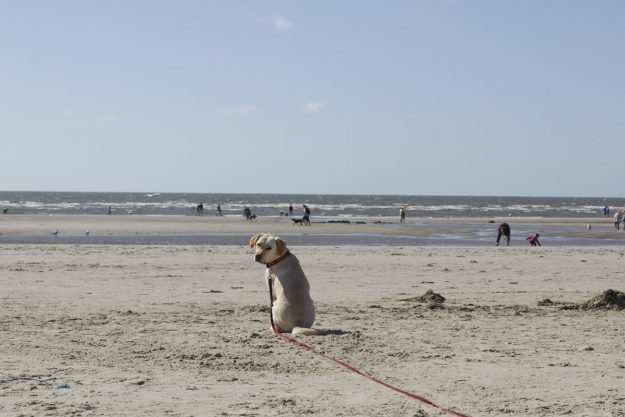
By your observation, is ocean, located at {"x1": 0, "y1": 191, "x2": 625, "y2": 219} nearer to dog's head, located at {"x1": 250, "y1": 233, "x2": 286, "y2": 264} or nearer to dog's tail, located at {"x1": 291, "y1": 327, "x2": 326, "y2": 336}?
dog's head, located at {"x1": 250, "y1": 233, "x2": 286, "y2": 264}

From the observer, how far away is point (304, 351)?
28.2 ft

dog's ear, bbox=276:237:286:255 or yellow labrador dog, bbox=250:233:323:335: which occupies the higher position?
dog's ear, bbox=276:237:286:255

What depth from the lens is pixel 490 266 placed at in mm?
20453

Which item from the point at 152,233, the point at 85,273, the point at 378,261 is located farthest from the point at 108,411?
the point at 152,233

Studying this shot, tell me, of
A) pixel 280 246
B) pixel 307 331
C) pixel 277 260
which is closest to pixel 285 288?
pixel 277 260

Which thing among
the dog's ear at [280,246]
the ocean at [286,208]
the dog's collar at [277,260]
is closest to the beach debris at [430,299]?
the dog's collar at [277,260]

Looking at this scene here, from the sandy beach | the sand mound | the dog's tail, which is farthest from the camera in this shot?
the sand mound

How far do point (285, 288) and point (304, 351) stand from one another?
1.26 m

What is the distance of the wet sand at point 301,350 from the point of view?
6.52 metres

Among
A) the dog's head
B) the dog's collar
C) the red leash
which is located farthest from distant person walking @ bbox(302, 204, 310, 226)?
the red leash

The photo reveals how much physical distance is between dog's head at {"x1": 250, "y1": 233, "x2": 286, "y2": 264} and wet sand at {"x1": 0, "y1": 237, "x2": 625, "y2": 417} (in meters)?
0.94

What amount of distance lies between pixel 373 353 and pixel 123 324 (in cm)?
359

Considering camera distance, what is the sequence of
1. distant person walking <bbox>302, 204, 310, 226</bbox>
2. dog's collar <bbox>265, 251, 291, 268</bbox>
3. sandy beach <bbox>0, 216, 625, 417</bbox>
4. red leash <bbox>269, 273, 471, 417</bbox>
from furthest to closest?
distant person walking <bbox>302, 204, 310, 226</bbox>
dog's collar <bbox>265, 251, 291, 268</bbox>
sandy beach <bbox>0, 216, 625, 417</bbox>
red leash <bbox>269, 273, 471, 417</bbox>

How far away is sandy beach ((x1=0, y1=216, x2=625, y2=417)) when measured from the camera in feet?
21.4
